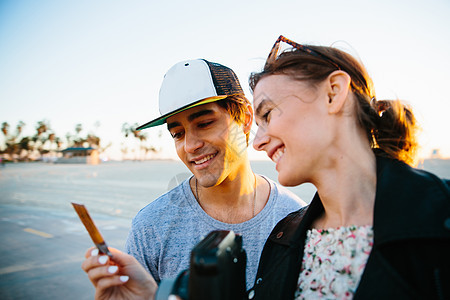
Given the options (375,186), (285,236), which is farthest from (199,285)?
(375,186)

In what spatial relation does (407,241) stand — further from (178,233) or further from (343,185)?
(178,233)

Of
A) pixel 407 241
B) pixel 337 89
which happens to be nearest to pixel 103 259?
pixel 407 241

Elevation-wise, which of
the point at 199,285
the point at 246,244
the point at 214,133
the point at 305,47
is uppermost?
the point at 305,47

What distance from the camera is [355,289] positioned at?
4.17ft

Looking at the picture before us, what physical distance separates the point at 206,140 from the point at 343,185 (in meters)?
1.13

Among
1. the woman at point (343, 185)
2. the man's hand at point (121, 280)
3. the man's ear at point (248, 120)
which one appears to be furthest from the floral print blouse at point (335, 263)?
the man's ear at point (248, 120)

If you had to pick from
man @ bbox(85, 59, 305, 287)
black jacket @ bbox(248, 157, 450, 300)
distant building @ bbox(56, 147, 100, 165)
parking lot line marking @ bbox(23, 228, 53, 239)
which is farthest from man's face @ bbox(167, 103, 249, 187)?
distant building @ bbox(56, 147, 100, 165)

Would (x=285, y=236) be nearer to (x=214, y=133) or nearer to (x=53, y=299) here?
(x=214, y=133)

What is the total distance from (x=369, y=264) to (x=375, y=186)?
0.46 m

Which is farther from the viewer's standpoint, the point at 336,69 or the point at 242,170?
the point at 242,170

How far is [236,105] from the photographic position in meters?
2.44

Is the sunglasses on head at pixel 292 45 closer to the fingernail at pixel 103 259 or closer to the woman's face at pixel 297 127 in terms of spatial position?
the woman's face at pixel 297 127

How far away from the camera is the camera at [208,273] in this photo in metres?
0.89

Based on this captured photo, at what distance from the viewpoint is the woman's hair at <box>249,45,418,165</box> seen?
5.24ft
